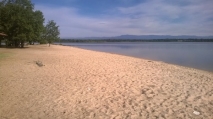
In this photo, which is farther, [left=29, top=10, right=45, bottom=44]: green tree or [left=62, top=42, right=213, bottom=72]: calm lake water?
[left=29, top=10, right=45, bottom=44]: green tree

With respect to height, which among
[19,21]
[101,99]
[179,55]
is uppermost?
[19,21]

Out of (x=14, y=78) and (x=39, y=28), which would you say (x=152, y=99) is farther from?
(x=39, y=28)

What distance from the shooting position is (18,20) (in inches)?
1067

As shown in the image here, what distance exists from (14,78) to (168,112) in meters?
7.55

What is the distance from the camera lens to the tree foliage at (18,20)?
89.4 ft

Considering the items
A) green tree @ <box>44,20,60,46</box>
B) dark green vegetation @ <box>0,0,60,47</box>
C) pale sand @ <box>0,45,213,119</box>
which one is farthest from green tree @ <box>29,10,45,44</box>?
pale sand @ <box>0,45,213,119</box>

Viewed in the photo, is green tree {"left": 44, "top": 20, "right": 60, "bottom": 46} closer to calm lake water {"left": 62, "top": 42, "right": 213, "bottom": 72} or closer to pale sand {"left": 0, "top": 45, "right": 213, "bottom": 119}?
calm lake water {"left": 62, "top": 42, "right": 213, "bottom": 72}

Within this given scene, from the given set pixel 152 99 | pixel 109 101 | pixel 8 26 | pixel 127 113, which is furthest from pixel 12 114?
pixel 8 26

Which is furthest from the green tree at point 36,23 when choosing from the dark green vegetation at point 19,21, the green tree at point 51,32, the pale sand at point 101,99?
the pale sand at point 101,99

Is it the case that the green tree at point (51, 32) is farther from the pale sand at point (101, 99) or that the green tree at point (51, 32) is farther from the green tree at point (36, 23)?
the pale sand at point (101, 99)

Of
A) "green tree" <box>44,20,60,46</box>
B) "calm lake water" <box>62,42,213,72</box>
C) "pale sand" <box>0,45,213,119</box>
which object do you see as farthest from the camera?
"green tree" <box>44,20,60,46</box>

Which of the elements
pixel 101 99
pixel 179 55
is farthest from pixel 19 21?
pixel 179 55

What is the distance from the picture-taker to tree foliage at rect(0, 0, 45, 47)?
2726 centimetres

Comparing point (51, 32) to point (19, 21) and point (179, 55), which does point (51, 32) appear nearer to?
point (19, 21)
